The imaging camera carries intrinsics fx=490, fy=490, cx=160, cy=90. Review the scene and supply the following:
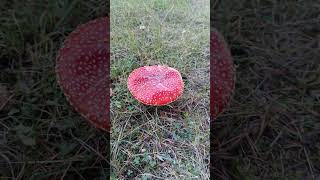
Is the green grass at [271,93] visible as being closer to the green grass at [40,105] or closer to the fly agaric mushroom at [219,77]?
the fly agaric mushroom at [219,77]

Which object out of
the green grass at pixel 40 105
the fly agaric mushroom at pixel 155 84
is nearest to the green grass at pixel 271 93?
the fly agaric mushroom at pixel 155 84

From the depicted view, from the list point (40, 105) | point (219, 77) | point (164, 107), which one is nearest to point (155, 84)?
point (164, 107)

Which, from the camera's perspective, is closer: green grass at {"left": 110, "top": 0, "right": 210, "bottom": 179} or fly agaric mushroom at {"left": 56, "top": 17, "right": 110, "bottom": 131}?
green grass at {"left": 110, "top": 0, "right": 210, "bottom": 179}

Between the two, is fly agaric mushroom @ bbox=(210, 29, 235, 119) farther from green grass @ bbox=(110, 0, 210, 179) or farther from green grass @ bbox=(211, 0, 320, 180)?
green grass @ bbox=(211, 0, 320, 180)

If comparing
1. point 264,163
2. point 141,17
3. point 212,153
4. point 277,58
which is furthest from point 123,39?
point 277,58

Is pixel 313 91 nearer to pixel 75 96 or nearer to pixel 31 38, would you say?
pixel 75 96

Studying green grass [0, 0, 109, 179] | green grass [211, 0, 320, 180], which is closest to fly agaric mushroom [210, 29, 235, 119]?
green grass [211, 0, 320, 180]
